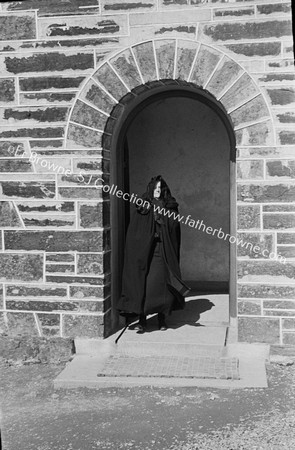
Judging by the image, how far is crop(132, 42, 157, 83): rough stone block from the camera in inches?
200

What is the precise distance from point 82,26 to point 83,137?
3.33 ft

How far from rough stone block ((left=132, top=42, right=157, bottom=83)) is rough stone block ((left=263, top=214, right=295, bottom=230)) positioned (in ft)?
5.44

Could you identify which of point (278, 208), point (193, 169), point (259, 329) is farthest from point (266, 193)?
point (193, 169)

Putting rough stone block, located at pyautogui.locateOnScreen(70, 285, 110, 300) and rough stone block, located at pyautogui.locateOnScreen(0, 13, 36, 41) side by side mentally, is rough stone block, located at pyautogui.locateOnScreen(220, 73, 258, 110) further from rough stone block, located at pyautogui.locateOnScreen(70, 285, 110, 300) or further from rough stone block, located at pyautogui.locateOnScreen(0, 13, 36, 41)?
rough stone block, located at pyautogui.locateOnScreen(70, 285, 110, 300)

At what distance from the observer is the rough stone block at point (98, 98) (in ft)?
17.0

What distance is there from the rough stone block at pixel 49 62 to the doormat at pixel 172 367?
2698 mm

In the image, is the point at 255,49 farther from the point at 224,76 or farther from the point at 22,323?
the point at 22,323

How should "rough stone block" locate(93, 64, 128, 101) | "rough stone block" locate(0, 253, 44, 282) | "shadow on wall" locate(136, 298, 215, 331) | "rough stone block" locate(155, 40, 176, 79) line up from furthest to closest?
"shadow on wall" locate(136, 298, 215, 331)
"rough stone block" locate(0, 253, 44, 282)
"rough stone block" locate(93, 64, 128, 101)
"rough stone block" locate(155, 40, 176, 79)

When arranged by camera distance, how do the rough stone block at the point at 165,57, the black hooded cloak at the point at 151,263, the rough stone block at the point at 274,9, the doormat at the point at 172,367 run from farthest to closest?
the black hooded cloak at the point at 151,263
the rough stone block at the point at 165,57
the rough stone block at the point at 274,9
the doormat at the point at 172,367

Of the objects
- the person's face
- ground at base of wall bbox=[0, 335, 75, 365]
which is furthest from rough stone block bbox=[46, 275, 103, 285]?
the person's face

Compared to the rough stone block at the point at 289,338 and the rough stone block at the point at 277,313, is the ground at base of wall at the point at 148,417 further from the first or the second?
the rough stone block at the point at 277,313

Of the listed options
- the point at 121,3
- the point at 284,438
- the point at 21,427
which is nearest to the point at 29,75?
the point at 121,3

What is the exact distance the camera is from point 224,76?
498 centimetres

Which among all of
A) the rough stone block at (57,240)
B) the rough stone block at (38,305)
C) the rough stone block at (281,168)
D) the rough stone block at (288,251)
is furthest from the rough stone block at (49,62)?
the rough stone block at (288,251)
